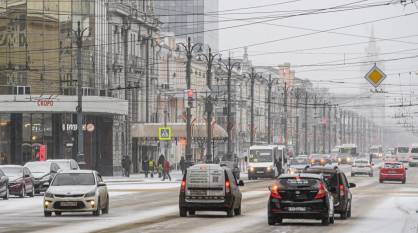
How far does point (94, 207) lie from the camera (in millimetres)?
34000

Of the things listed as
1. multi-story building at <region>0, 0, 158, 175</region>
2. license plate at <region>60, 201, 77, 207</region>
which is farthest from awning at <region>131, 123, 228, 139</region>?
license plate at <region>60, 201, 77, 207</region>

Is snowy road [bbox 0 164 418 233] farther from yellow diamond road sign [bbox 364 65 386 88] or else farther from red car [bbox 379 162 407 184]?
red car [bbox 379 162 407 184]

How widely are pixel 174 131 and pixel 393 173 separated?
906 inches

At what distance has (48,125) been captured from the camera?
83.9 m

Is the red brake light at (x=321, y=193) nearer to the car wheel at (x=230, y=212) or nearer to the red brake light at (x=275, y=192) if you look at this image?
the red brake light at (x=275, y=192)

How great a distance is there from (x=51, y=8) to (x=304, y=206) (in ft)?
184

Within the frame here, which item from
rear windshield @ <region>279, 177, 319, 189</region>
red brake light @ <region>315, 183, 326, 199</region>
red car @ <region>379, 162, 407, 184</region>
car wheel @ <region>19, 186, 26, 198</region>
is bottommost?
red car @ <region>379, 162, 407, 184</region>

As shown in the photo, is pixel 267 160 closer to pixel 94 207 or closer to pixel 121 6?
pixel 121 6

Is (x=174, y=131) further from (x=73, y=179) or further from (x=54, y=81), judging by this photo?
(x=73, y=179)

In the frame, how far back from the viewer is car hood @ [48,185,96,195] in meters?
33.6

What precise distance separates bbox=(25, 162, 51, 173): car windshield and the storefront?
2501 cm

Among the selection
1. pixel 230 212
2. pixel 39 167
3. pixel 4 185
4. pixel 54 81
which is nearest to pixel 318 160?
pixel 54 81

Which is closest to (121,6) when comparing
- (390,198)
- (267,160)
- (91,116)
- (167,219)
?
(91,116)

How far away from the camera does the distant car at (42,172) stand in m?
53.0
